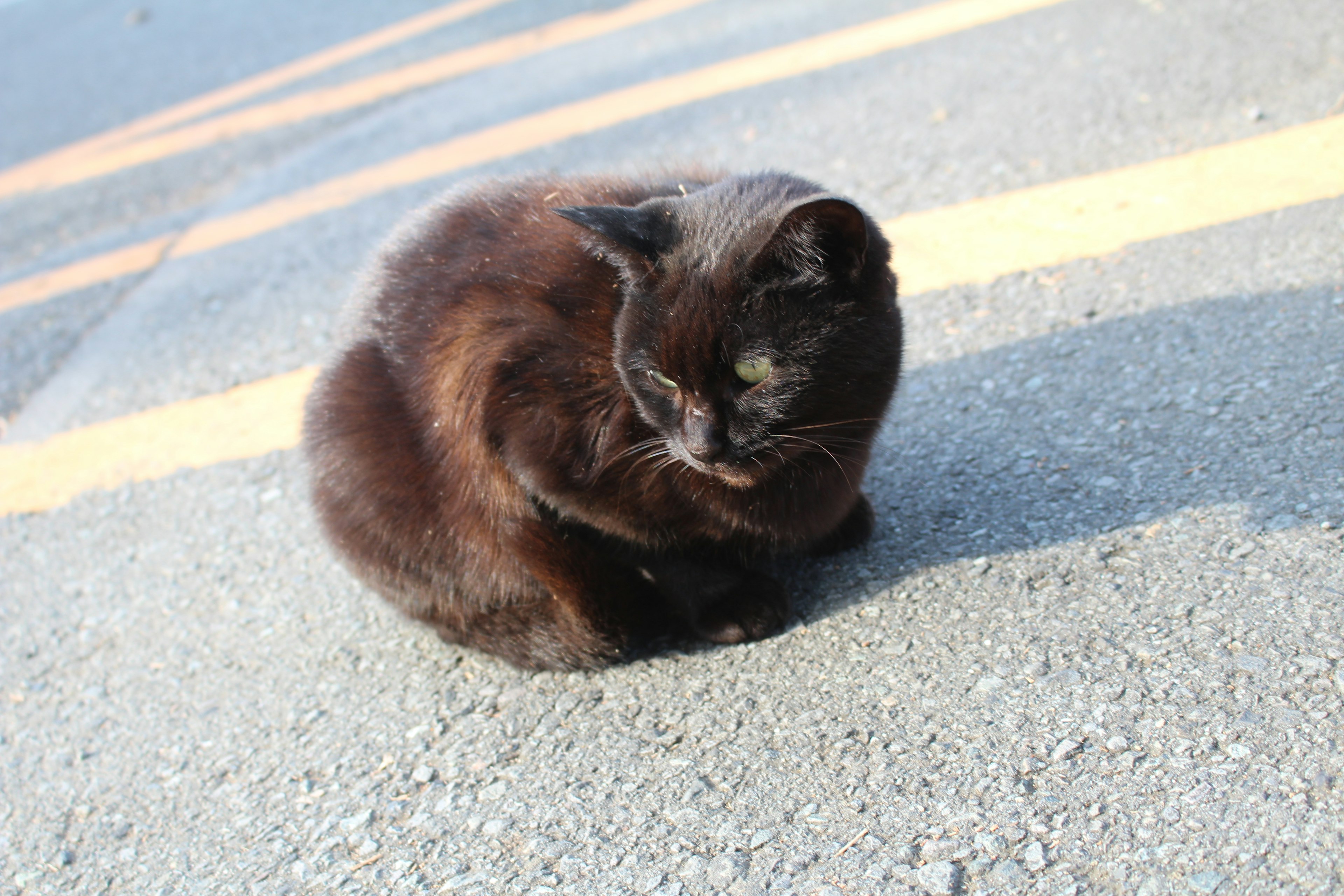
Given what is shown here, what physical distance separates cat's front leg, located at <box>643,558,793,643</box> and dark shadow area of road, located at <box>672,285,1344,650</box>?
9cm

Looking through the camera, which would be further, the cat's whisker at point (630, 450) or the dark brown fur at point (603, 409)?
the cat's whisker at point (630, 450)

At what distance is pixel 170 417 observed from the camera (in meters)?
3.49

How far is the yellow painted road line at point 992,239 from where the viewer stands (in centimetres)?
300

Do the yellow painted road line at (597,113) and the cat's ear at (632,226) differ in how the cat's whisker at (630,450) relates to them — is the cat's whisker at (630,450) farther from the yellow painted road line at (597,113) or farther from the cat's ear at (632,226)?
the yellow painted road line at (597,113)

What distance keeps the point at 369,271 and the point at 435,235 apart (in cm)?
20

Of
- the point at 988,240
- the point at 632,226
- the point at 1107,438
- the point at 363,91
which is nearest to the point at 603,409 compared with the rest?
the point at 632,226

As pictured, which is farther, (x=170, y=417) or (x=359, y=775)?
(x=170, y=417)

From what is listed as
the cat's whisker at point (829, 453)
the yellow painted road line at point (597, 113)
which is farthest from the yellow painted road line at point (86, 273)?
the cat's whisker at point (829, 453)

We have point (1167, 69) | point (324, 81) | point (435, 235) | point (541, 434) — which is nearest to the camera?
point (541, 434)

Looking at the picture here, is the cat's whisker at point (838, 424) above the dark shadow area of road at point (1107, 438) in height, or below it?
above

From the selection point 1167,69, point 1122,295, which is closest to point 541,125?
point 1167,69

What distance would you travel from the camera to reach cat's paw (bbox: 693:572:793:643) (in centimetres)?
202

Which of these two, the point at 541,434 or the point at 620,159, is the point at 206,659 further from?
the point at 620,159

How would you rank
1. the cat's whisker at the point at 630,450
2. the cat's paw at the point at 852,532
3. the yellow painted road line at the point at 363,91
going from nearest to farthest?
the cat's whisker at the point at 630,450
the cat's paw at the point at 852,532
the yellow painted road line at the point at 363,91
